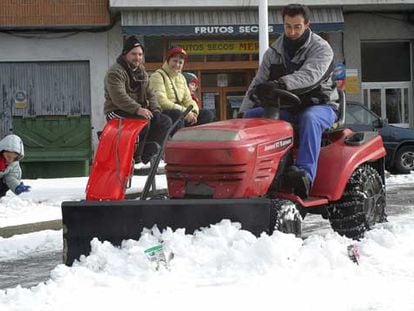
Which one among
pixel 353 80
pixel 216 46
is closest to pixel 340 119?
pixel 216 46

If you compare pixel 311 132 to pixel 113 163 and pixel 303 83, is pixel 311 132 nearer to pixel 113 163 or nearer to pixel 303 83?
pixel 303 83

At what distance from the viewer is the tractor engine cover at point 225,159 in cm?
472

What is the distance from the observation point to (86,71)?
1948 cm

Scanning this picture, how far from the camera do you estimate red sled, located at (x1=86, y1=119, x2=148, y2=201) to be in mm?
6383

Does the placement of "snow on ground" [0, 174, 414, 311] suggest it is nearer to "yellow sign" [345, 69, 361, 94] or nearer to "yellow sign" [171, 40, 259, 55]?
"yellow sign" [171, 40, 259, 55]

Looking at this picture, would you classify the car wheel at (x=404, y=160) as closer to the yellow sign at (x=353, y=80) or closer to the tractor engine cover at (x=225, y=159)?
the yellow sign at (x=353, y=80)

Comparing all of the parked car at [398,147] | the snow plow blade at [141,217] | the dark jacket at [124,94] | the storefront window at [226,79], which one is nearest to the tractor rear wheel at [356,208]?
the snow plow blade at [141,217]

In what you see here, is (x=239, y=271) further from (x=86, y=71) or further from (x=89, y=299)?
(x=86, y=71)

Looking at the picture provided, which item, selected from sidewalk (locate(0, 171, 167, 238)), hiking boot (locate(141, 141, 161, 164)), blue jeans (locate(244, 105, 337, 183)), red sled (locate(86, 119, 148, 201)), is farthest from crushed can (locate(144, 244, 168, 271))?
hiking boot (locate(141, 141, 161, 164))

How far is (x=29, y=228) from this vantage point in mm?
7926

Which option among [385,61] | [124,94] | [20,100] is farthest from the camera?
[385,61]

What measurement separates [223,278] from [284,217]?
2.19 feet

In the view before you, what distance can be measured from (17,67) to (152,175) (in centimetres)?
1501

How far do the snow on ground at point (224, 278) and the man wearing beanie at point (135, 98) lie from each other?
2775mm
